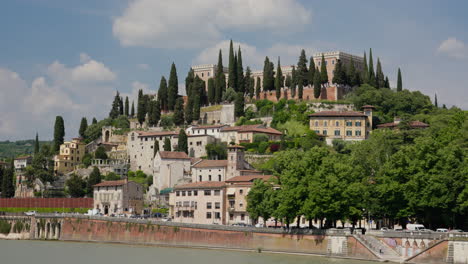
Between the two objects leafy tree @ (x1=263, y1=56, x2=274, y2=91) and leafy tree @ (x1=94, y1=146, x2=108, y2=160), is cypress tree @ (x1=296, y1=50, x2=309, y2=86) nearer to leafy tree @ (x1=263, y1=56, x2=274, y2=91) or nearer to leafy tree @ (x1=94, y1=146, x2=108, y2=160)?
leafy tree @ (x1=263, y1=56, x2=274, y2=91)

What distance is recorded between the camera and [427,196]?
62906 millimetres

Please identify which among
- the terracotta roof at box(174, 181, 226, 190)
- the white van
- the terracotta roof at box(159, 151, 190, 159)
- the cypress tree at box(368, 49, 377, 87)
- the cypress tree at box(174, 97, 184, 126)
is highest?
the cypress tree at box(368, 49, 377, 87)

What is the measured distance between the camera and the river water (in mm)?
62000

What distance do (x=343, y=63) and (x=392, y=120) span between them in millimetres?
25043

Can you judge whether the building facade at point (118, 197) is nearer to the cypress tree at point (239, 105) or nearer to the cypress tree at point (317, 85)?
the cypress tree at point (239, 105)

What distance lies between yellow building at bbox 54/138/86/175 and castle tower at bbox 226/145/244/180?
4106 centimetres

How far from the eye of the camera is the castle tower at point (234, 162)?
3652 inches

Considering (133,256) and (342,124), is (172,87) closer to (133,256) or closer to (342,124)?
(342,124)

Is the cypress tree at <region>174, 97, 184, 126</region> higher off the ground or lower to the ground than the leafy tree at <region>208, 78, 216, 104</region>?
lower

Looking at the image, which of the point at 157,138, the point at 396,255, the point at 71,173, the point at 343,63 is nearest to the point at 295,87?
the point at 343,63

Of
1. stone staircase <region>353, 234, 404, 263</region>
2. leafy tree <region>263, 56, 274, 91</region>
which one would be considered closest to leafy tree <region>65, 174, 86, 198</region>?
leafy tree <region>263, 56, 274, 91</region>

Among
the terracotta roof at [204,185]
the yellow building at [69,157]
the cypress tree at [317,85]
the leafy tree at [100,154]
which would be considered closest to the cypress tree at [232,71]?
the cypress tree at [317,85]

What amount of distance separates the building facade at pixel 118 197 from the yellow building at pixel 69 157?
81.0 feet

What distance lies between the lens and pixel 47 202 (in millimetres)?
105000
